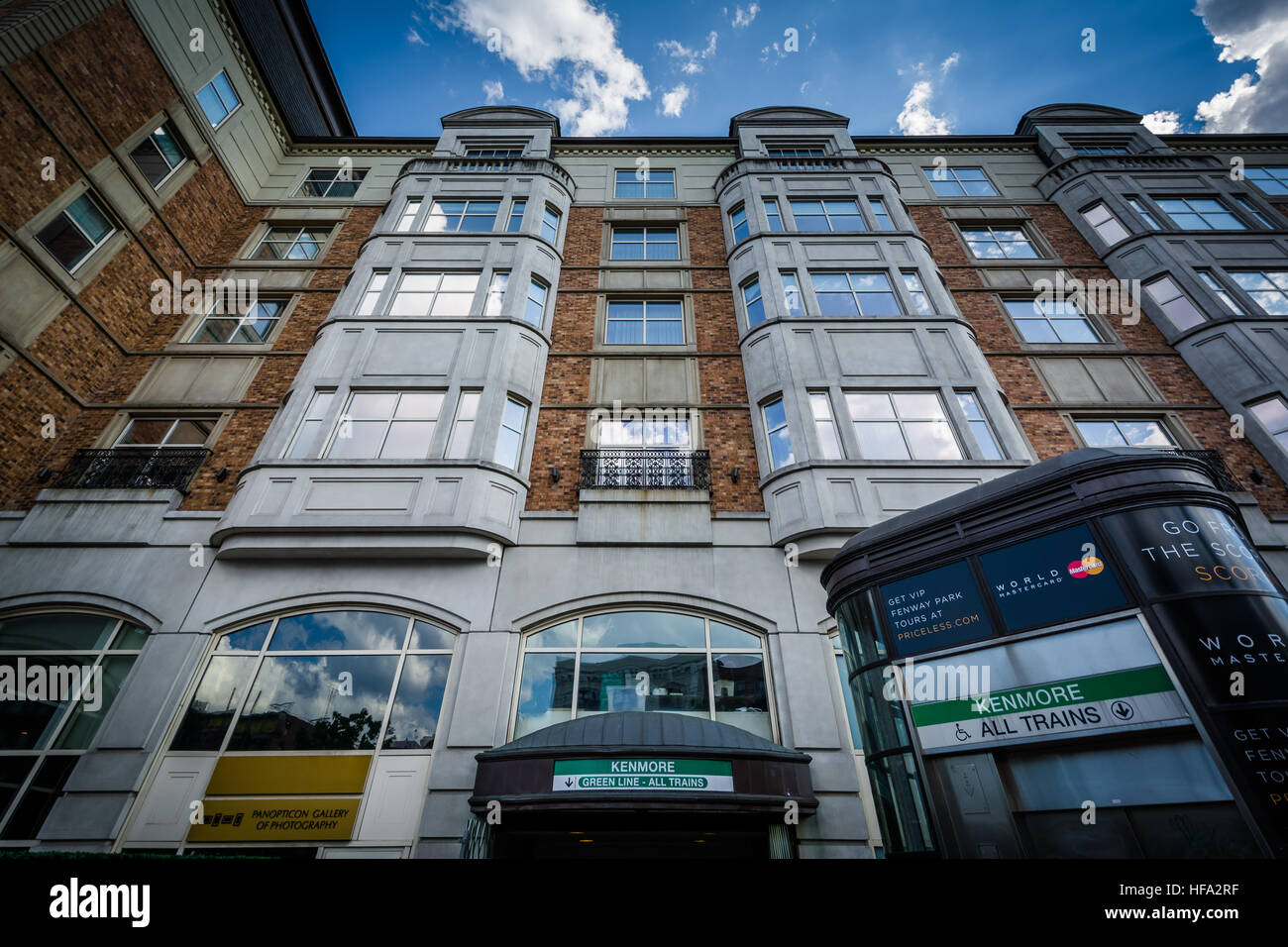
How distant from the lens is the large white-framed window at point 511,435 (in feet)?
35.9

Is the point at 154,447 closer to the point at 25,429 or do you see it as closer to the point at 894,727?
the point at 25,429

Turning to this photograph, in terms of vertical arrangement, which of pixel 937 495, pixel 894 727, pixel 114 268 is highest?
pixel 114 268

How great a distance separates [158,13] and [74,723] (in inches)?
709

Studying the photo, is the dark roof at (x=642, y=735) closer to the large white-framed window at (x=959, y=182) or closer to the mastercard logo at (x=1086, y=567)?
the mastercard logo at (x=1086, y=567)

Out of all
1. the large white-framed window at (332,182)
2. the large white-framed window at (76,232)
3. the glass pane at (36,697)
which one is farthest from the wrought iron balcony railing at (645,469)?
the large white-framed window at (332,182)

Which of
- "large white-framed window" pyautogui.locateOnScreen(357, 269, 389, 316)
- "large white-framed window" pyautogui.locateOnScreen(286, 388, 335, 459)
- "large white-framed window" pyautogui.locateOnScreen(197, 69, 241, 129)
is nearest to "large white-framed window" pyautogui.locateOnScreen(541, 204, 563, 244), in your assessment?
"large white-framed window" pyautogui.locateOnScreen(357, 269, 389, 316)

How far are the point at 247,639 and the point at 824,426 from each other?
1114 centimetres

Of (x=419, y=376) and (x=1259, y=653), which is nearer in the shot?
(x=1259, y=653)

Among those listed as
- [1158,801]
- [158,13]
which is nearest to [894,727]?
[1158,801]

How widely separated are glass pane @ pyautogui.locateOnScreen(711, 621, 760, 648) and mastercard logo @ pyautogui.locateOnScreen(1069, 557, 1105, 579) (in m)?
5.00

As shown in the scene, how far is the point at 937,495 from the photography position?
9938 mm

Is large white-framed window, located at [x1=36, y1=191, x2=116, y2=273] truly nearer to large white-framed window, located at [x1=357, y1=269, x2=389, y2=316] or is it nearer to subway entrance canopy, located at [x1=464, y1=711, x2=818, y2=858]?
large white-framed window, located at [x1=357, y1=269, x2=389, y2=316]

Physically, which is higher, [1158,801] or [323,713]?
[323,713]
